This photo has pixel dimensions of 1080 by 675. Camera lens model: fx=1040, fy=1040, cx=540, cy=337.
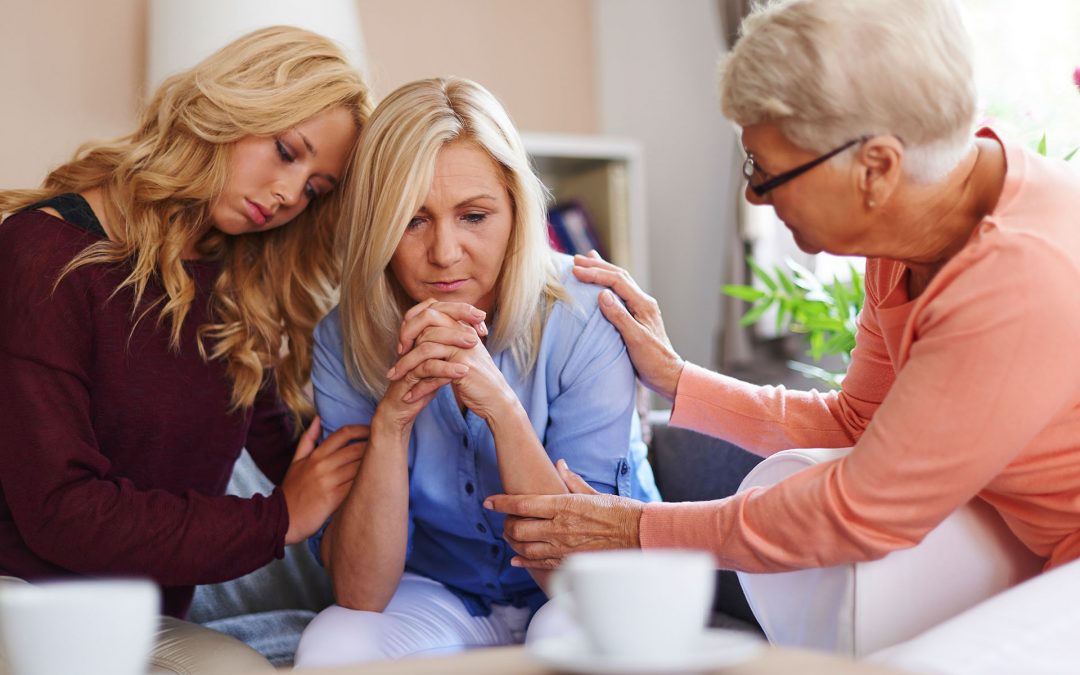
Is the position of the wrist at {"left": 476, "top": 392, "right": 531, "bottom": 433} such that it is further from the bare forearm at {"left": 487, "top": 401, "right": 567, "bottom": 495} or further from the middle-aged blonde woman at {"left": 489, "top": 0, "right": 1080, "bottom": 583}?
the middle-aged blonde woman at {"left": 489, "top": 0, "right": 1080, "bottom": 583}

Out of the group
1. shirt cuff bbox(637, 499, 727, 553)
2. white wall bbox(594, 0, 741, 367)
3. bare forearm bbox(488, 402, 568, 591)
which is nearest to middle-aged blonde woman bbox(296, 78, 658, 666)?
bare forearm bbox(488, 402, 568, 591)

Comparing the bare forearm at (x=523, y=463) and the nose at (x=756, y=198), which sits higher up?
the nose at (x=756, y=198)

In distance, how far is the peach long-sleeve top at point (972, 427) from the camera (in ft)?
3.09

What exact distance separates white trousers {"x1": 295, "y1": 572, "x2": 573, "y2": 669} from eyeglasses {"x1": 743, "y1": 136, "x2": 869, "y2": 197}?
0.56 m

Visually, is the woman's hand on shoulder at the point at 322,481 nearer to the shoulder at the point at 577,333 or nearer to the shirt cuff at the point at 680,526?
the shoulder at the point at 577,333

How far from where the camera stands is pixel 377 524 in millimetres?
1442

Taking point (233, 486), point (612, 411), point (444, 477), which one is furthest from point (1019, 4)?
point (233, 486)

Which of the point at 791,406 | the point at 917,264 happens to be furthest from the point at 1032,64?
the point at 917,264

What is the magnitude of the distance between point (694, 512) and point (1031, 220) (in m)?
0.45

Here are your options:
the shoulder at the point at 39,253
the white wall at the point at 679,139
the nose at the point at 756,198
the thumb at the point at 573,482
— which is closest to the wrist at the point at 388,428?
the thumb at the point at 573,482

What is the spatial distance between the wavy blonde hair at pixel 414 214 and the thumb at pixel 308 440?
17 cm

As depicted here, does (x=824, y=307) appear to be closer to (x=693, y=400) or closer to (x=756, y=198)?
(x=693, y=400)

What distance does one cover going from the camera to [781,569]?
1.06 metres

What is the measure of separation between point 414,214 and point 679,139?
1.99 m
